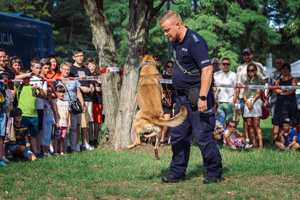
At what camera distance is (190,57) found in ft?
24.2

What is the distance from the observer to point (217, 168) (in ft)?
24.8

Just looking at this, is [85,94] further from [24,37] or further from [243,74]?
[24,37]

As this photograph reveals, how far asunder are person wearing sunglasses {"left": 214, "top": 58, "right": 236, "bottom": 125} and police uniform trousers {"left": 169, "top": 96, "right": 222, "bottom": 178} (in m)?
4.59

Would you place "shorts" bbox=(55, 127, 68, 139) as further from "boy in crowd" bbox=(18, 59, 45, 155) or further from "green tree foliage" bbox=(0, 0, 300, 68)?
"green tree foliage" bbox=(0, 0, 300, 68)

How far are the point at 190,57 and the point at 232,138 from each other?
4.68 metres

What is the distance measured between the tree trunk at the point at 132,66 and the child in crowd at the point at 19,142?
1.95 meters

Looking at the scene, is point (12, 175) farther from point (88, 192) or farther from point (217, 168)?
point (217, 168)

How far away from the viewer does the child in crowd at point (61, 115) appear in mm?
10875

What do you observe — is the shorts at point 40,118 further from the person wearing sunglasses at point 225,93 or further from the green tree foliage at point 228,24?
the green tree foliage at point 228,24

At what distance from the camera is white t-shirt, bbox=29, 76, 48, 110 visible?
10.3 meters

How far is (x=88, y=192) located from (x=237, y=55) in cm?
2208

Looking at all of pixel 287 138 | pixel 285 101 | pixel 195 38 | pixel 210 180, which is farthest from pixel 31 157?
pixel 285 101

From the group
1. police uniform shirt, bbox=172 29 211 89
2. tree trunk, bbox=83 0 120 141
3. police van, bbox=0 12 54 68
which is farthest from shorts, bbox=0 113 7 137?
police van, bbox=0 12 54 68

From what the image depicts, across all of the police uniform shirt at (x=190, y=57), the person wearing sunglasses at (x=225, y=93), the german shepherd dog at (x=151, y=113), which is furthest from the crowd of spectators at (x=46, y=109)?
the police uniform shirt at (x=190, y=57)
